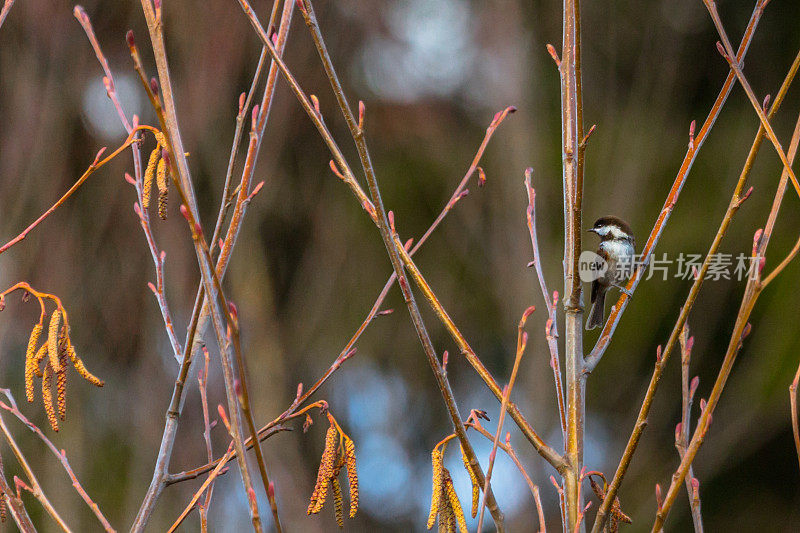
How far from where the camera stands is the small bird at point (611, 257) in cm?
317

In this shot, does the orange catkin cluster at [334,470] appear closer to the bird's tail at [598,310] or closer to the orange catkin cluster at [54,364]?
the orange catkin cluster at [54,364]

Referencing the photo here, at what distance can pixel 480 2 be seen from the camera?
6547 mm

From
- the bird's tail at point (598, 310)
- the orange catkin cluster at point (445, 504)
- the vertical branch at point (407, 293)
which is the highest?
the bird's tail at point (598, 310)

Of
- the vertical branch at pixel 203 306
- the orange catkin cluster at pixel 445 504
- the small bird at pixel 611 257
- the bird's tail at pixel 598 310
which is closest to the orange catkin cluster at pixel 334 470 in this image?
the orange catkin cluster at pixel 445 504

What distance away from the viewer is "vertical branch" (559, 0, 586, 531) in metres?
1.43

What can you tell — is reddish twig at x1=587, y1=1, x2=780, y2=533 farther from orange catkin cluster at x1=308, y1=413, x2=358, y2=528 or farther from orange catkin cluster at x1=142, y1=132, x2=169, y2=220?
orange catkin cluster at x1=142, y1=132, x2=169, y2=220

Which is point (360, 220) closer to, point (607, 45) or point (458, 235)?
point (458, 235)

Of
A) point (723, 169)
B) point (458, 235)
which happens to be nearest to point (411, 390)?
point (458, 235)

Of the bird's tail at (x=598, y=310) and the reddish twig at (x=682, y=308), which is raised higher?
the bird's tail at (x=598, y=310)

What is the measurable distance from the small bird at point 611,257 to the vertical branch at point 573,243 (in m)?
1.54

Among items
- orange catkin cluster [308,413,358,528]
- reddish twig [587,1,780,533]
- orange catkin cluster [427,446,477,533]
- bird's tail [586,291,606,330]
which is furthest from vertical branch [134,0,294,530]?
bird's tail [586,291,606,330]

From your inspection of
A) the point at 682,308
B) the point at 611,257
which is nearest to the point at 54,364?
A: the point at 682,308

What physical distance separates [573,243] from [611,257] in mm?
1790

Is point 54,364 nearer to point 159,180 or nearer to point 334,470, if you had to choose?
point 159,180
